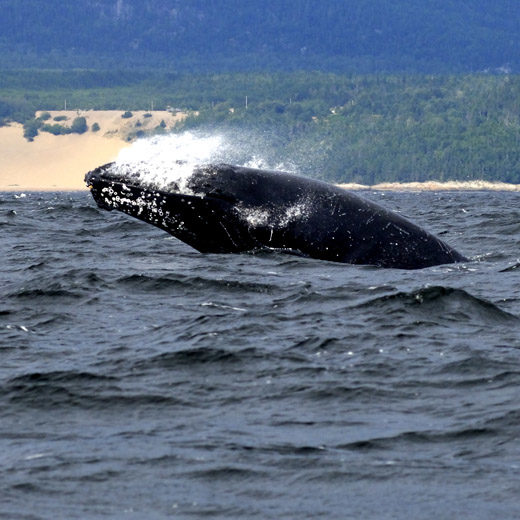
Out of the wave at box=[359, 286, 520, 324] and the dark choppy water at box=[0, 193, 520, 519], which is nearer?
the dark choppy water at box=[0, 193, 520, 519]

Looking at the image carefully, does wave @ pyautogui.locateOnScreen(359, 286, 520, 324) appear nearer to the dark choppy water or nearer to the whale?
the dark choppy water

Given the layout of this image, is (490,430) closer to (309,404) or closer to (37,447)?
(309,404)

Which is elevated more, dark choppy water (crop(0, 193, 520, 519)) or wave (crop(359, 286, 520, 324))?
wave (crop(359, 286, 520, 324))

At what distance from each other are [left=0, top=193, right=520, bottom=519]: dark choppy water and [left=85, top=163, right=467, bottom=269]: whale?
1.19ft

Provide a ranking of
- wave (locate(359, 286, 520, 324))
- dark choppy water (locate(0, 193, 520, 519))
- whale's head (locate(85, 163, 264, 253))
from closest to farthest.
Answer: dark choppy water (locate(0, 193, 520, 519)), wave (locate(359, 286, 520, 324)), whale's head (locate(85, 163, 264, 253))

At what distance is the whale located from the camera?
15.7 metres

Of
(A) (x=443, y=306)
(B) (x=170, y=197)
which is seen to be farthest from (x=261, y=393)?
(B) (x=170, y=197)

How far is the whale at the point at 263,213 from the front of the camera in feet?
51.6

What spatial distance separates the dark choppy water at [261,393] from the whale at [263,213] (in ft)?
1.19

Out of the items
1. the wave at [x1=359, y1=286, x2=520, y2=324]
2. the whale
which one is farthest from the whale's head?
the wave at [x1=359, y1=286, x2=520, y2=324]

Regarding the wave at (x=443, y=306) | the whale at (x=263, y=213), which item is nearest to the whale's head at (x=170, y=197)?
the whale at (x=263, y=213)

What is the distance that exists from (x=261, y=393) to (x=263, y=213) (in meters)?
6.42

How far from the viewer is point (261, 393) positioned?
383 inches

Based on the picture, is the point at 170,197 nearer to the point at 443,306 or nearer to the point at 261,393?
the point at 443,306
